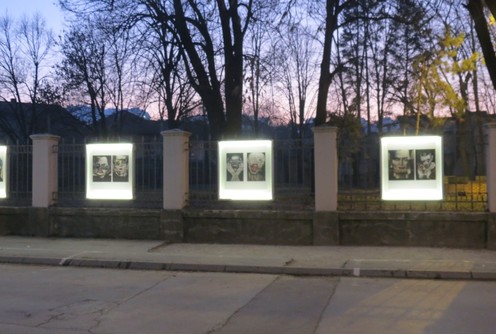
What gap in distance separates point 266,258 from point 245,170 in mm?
2995

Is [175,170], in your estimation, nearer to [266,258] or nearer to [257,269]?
[266,258]

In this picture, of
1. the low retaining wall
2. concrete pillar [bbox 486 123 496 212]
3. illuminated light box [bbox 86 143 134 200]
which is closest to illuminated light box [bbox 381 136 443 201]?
the low retaining wall

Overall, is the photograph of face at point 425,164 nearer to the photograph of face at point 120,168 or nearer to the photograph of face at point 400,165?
the photograph of face at point 400,165

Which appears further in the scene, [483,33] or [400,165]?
[483,33]

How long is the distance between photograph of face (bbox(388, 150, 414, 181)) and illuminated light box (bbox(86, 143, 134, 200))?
22.1ft

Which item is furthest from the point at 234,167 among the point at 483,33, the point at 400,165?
the point at 483,33

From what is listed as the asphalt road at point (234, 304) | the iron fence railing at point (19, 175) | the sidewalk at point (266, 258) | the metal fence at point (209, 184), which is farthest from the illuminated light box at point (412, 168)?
the iron fence railing at point (19, 175)

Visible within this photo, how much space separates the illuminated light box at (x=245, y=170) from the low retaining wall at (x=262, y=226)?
541 mm

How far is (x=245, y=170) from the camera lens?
1337 cm

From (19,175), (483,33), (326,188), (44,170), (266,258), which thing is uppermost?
(483,33)

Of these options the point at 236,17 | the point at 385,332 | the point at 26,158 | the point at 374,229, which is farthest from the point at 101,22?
the point at 385,332

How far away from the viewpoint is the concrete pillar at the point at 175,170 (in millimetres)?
13492

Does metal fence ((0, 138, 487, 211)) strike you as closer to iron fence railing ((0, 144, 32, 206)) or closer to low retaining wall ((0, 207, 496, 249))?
iron fence railing ((0, 144, 32, 206))

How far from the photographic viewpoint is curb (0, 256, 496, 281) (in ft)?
31.1
